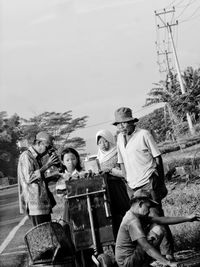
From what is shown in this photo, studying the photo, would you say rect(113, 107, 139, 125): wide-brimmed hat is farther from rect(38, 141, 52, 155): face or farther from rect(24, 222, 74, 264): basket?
rect(24, 222, 74, 264): basket

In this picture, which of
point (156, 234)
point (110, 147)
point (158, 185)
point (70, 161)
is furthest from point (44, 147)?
point (156, 234)

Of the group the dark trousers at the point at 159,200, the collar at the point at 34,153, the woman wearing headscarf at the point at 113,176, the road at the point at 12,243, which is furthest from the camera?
the road at the point at 12,243

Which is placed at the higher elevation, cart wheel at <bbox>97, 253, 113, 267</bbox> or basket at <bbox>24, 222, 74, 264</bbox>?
basket at <bbox>24, 222, 74, 264</bbox>

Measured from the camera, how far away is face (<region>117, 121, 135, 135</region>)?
7117mm

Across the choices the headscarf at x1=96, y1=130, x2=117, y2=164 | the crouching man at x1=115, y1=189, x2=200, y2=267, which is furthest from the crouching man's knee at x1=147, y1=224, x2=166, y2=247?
the headscarf at x1=96, y1=130, x2=117, y2=164

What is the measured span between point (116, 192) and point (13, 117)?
60808mm

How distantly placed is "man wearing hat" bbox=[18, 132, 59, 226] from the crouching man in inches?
64.1

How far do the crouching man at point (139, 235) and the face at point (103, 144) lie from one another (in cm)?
205

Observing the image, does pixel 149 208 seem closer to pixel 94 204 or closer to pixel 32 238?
pixel 94 204

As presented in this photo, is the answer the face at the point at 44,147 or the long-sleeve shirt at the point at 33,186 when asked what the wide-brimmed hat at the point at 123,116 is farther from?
the long-sleeve shirt at the point at 33,186

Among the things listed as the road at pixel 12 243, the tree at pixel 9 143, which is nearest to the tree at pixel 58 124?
the tree at pixel 9 143

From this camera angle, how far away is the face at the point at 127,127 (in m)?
7.12

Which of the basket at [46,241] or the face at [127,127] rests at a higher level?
the face at [127,127]

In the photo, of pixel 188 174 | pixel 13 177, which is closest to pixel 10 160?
pixel 13 177
